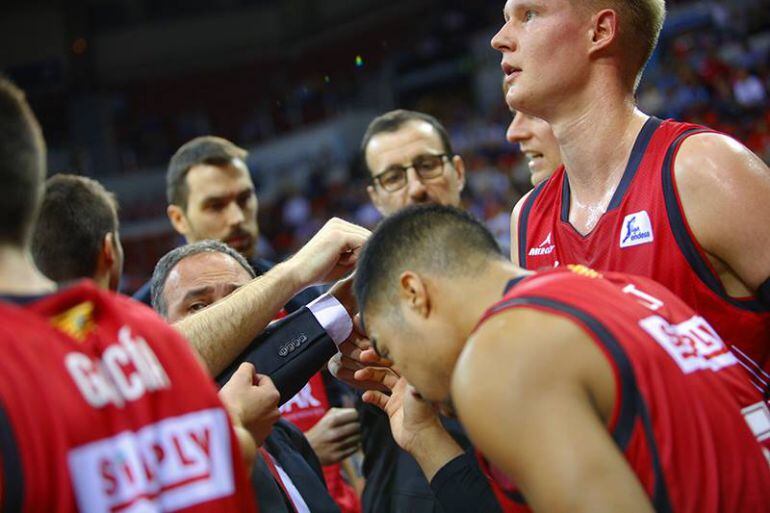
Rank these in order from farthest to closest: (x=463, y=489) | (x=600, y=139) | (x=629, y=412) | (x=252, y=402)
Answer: (x=600, y=139) < (x=463, y=489) < (x=252, y=402) < (x=629, y=412)

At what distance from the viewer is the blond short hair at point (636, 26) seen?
10.3 ft

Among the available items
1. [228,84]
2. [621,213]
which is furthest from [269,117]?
[621,213]

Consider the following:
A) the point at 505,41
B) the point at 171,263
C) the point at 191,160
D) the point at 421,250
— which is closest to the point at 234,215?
the point at 191,160

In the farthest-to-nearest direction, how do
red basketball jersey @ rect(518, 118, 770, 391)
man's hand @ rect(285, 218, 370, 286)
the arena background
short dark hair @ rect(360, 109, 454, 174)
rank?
1. the arena background
2. short dark hair @ rect(360, 109, 454, 174)
3. man's hand @ rect(285, 218, 370, 286)
4. red basketball jersey @ rect(518, 118, 770, 391)

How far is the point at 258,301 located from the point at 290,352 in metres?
0.21

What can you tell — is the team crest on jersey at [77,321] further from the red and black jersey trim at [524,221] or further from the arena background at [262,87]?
the arena background at [262,87]

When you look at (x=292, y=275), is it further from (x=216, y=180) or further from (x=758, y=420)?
(x=216, y=180)

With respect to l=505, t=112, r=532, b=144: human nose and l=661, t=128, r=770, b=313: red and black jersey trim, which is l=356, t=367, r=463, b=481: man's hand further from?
l=505, t=112, r=532, b=144: human nose

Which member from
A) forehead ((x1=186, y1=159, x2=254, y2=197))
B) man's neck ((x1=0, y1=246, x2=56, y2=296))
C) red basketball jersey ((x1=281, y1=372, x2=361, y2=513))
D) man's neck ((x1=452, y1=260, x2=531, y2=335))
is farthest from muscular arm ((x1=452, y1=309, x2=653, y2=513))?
forehead ((x1=186, y1=159, x2=254, y2=197))

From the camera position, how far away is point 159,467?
1657 millimetres

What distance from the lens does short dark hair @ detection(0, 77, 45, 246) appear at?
161 centimetres

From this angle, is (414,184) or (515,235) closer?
(515,235)

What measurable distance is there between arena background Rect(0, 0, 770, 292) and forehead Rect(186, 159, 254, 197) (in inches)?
372

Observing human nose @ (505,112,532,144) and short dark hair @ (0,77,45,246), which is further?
human nose @ (505,112,532,144)
